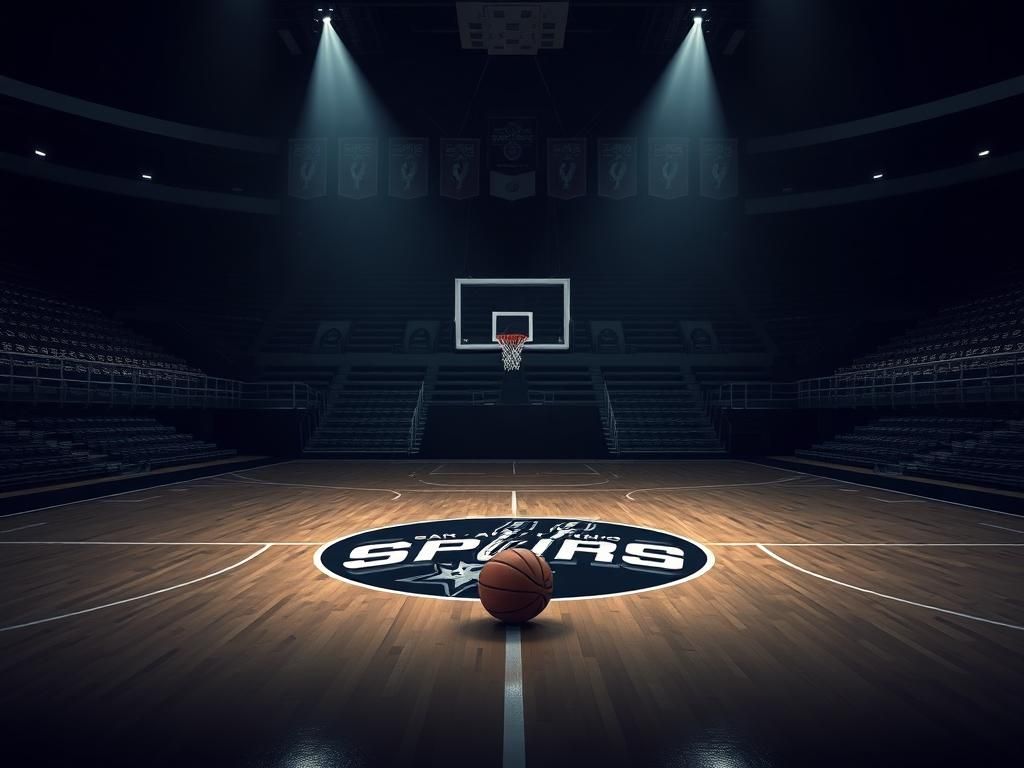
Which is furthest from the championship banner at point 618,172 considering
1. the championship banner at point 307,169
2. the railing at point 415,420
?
the railing at point 415,420

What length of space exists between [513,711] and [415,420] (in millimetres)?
12120

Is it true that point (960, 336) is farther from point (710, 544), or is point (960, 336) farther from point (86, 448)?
point (86, 448)

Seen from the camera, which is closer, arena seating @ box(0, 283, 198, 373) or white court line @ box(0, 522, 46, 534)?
white court line @ box(0, 522, 46, 534)

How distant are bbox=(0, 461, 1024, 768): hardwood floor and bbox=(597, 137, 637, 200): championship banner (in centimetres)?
1439

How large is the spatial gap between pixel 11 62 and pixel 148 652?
17837mm

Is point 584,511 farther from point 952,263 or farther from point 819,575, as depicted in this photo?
point 952,263

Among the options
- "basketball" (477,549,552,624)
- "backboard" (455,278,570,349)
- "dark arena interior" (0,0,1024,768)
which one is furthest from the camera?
"backboard" (455,278,570,349)

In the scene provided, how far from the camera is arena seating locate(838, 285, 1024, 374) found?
39.1 ft

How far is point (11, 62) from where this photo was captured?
1448 centimetres

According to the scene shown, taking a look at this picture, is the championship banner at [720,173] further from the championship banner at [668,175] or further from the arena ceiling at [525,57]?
the arena ceiling at [525,57]

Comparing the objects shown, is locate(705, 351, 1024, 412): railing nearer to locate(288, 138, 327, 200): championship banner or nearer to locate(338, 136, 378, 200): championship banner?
locate(338, 136, 378, 200): championship banner

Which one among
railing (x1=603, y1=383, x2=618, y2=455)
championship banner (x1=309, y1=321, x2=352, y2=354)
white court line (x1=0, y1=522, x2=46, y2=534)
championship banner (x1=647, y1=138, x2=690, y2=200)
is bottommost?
white court line (x1=0, y1=522, x2=46, y2=534)

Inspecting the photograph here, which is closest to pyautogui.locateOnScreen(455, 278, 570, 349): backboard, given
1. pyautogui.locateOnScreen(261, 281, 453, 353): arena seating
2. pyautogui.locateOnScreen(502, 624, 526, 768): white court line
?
pyautogui.locateOnScreen(261, 281, 453, 353): arena seating

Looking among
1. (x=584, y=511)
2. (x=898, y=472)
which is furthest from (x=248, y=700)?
(x=898, y=472)
